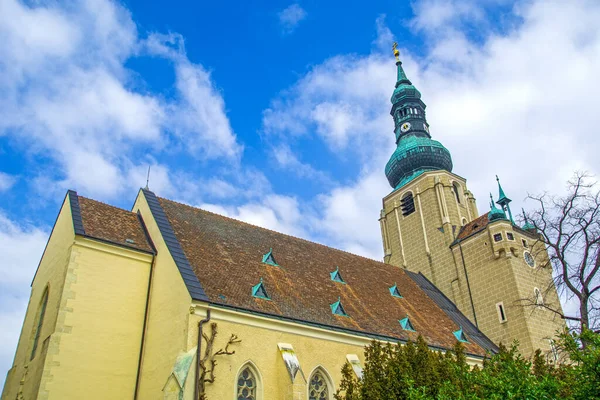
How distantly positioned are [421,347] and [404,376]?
124cm

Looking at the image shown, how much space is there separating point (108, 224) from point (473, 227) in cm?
1755

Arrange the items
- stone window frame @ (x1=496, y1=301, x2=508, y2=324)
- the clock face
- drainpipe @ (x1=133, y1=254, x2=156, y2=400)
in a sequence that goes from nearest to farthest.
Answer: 1. drainpipe @ (x1=133, y1=254, x2=156, y2=400)
2. stone window frame @ (x1=496, y1=301, x2=508, y2=324)
3. the clock face

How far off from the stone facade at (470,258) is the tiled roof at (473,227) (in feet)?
0.77

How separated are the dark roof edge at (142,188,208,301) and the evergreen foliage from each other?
498 cm

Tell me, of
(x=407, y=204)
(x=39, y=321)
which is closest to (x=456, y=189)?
(x=407, y=204)

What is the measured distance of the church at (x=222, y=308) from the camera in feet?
47.8

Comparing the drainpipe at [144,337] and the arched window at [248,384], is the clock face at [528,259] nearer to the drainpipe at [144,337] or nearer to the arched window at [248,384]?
the arched window at [248,384]

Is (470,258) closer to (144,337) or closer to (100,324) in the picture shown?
(144,337)

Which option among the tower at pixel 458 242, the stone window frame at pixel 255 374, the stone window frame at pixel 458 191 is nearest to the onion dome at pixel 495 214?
the tower at pixel 458 242

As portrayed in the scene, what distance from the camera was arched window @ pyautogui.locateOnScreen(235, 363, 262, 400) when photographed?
14.6 m

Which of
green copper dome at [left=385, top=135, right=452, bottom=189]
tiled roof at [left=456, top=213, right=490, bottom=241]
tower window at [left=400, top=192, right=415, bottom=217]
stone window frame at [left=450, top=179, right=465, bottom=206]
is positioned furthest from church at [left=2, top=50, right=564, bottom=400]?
green copper dome at [left=385, top=135, right=452, bottom=189]

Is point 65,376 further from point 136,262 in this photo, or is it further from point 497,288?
point 497,288

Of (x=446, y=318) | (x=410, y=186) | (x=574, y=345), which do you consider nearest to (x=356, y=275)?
(x=446, y=318)

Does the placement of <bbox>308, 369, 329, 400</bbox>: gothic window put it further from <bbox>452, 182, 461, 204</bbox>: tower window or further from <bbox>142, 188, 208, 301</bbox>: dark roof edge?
<bbox>452, 182, 461, 204</bbox>: tower window
